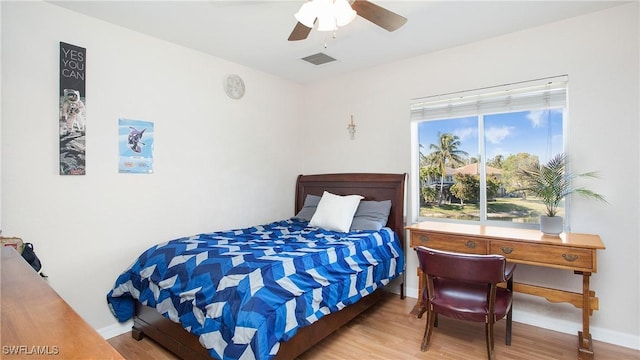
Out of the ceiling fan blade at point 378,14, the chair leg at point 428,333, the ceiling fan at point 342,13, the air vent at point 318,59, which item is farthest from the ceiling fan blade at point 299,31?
the chair leg at point 428,333

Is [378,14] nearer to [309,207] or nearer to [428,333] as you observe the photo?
[428,333]

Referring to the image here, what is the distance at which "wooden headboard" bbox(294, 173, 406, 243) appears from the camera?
11.4 feet

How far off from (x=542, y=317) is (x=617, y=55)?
2.21 meters

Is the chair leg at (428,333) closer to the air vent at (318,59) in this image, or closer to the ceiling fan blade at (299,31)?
the ceiling fan blade at (299,31)

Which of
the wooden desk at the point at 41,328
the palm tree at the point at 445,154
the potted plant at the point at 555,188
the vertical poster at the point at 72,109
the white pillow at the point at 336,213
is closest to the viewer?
the wooden desk at the point at 41,328

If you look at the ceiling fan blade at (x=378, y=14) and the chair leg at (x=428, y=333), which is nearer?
the ceiling fan blade at (x=378, y=14)

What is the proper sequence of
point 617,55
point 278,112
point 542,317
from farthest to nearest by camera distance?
point 278,112, point 542,317, point 617,55

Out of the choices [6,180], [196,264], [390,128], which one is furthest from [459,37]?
[6,180]

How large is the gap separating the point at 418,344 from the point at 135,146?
2840mm

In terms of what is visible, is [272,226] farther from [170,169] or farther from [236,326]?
[236,326]

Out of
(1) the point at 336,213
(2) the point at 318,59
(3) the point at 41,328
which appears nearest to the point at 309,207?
(1) the point at 336,213

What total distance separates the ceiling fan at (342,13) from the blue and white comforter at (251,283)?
1.53 metres

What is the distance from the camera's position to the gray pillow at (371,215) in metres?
3.30

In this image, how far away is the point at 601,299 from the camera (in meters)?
2.52
